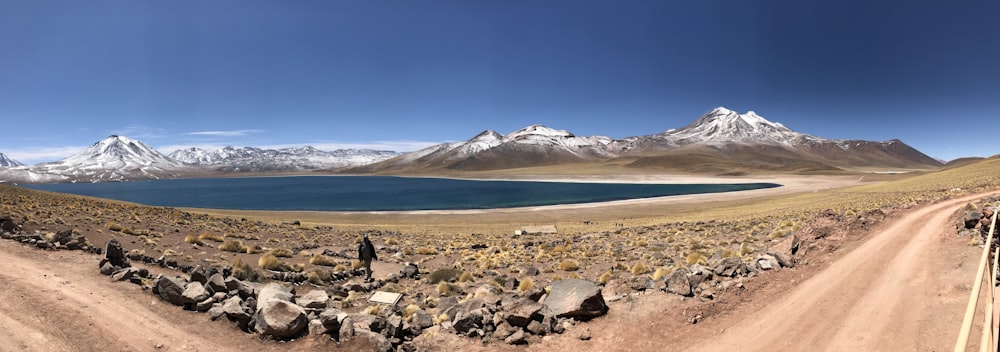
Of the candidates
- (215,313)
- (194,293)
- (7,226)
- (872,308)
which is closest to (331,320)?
(215,313)

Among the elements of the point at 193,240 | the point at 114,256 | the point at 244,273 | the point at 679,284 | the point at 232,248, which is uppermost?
the point at 114,256

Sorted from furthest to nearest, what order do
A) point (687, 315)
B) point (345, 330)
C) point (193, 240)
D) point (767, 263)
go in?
1. point (193, 240)
2. point (767, 263)
3. point (687, 315)
4. point (345, 330)

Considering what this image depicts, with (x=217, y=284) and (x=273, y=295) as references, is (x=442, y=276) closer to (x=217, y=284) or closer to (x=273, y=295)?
(x=273, y=295)

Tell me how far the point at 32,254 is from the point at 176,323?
6748 mm

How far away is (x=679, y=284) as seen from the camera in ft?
35.1

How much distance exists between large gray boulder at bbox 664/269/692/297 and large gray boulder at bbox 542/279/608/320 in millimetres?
1867

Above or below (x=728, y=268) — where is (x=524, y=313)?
below

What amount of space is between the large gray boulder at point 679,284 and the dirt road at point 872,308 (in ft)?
4.83

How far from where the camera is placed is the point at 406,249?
23.4m

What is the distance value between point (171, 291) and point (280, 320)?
305 centimetres

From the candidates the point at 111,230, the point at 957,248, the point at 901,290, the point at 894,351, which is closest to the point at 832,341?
the point at 894,351

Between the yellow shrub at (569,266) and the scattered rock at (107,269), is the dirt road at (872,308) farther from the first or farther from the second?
the scattered rock at (107,269)

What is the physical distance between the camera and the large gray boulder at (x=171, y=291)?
9484 mm

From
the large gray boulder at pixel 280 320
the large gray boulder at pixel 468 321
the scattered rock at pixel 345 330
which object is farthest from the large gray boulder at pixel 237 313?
the large gray boulder at pixel 468 321
